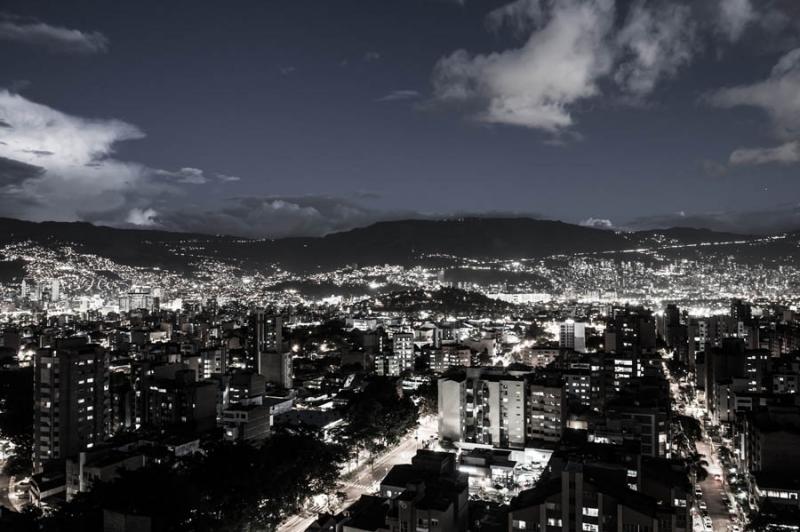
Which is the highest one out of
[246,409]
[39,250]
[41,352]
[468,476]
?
[39,250]

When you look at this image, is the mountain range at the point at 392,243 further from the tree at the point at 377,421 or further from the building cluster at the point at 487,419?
the tree at the point at 377,421

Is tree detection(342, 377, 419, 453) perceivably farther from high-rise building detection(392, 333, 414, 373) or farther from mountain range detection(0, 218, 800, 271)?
mountain range detection(0, 218, 800, 271)

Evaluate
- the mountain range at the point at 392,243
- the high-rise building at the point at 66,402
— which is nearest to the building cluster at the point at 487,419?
the high-rise building at the point at 66,402

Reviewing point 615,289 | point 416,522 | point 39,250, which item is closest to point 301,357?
point 416,522

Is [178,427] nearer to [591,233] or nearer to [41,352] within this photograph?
[41,352]

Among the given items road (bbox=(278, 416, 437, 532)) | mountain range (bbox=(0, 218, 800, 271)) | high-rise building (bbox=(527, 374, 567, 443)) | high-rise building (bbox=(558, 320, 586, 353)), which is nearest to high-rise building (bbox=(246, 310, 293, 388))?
road (bbox=(278, 416, 437, 532))
